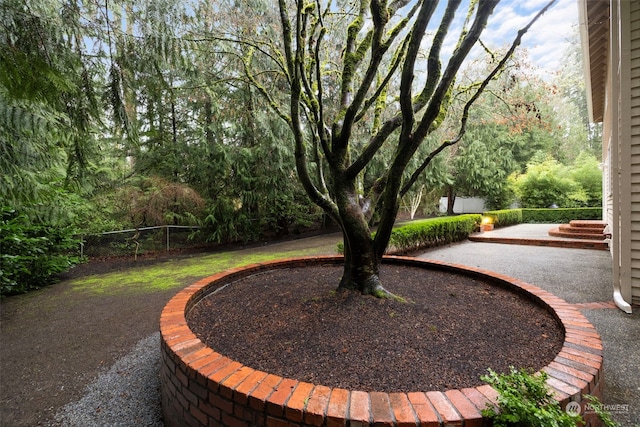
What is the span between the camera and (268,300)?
255 centimetres

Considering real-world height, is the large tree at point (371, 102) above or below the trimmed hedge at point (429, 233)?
above

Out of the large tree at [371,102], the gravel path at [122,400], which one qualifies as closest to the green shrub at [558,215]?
the large tree at [371,102]

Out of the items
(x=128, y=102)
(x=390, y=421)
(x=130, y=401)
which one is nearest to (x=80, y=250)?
(x=128, y=102)

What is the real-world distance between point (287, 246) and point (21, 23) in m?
7.11

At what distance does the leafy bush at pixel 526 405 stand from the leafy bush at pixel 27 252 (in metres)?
5.39

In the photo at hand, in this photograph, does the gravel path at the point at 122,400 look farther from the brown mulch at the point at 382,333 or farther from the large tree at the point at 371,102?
the large tree at the point at 371,102

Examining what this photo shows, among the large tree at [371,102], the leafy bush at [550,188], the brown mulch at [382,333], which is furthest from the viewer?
the leafy bush at [550,188]

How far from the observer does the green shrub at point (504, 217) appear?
1203 centimetres

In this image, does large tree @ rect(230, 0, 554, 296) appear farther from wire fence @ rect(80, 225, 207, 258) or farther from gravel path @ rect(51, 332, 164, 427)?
wire fence @ rect(80, 225, 207, 258)

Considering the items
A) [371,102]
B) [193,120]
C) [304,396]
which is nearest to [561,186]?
[371,102]

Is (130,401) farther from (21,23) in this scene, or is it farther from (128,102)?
(21,23)

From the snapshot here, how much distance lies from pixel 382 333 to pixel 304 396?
863mm

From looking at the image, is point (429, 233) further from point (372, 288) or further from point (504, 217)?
point (504, 217)

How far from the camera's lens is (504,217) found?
12.5 metres
